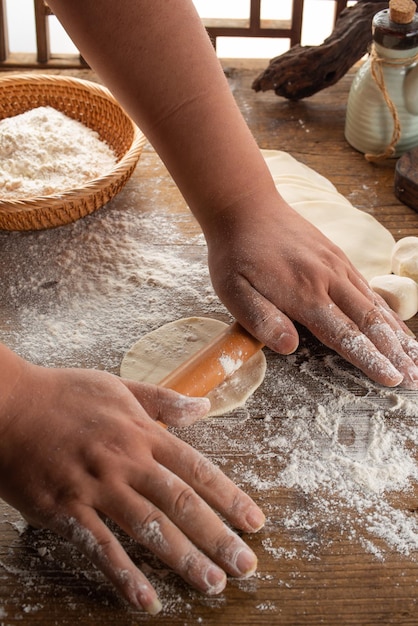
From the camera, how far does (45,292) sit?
138cm

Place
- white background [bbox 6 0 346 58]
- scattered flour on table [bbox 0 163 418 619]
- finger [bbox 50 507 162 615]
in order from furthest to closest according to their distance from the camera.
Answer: white background [bbox 6 0 346 58], scattered flour on table [bbox 0 163 418 619], finger [bbox 50 507 162 615]

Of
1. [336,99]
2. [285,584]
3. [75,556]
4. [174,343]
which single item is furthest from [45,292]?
[336,99]

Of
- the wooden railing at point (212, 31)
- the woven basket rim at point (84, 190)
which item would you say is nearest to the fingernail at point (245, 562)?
the woven basket rim at point (84, 190)

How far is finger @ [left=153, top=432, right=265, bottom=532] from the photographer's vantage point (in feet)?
3.04

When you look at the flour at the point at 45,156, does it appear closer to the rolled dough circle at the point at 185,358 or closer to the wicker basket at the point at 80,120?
the wicker basket at the point at 80,120

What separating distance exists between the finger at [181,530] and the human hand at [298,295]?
351mm

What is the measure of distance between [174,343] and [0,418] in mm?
411

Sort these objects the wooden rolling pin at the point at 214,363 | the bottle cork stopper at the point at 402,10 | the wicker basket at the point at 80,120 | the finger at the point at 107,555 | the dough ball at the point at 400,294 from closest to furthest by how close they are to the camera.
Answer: the finger at the point at 107,555 → the wooden rolling pin at the point at 214,363 → the dough ball at the point at 400,294 → the wicker basket at the point at 80,120 → the bottle cork stopper at the point at 402,10

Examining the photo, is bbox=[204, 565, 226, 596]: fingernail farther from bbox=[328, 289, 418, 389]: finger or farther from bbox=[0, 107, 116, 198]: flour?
bbox=[0, 107, 116, 198]: flour

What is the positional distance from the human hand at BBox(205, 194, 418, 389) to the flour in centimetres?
41

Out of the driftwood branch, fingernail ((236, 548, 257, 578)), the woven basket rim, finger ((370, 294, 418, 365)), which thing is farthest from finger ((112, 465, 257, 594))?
the driftwood branch

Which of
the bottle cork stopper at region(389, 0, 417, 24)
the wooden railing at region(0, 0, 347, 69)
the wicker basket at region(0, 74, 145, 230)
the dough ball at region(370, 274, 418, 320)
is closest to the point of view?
the dough ball at region(370, 274, 418, 320)

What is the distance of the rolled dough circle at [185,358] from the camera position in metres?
1.18

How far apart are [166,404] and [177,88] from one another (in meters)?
0.53
